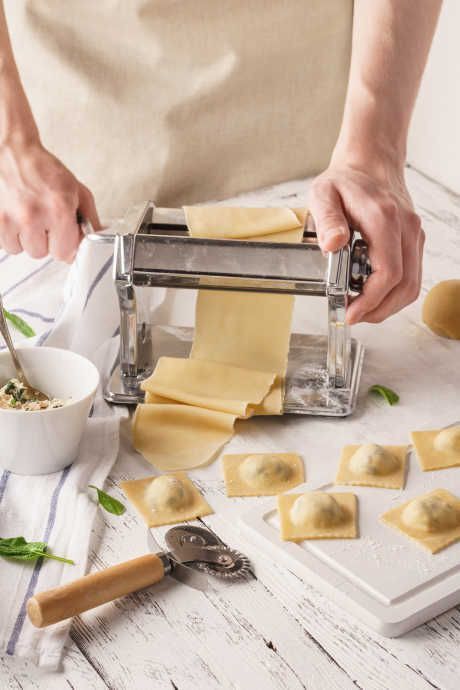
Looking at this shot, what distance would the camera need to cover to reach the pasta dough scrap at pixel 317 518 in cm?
125

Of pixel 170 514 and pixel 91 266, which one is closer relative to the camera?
pixel 170 514

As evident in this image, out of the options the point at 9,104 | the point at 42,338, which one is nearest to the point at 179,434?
the point at 42,338

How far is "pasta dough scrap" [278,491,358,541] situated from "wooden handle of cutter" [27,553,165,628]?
0.18 metres

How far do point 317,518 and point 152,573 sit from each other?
0.73ft

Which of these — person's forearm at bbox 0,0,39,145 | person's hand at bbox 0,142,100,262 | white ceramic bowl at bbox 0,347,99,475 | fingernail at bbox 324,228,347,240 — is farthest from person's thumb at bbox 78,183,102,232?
fingernail at bbox 324,228,347,240

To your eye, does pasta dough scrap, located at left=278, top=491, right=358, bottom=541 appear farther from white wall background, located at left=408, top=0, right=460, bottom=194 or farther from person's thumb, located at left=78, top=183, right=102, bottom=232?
white wall background, located at left=408, top=0, right=460, bottom=194

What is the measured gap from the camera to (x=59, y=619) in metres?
1.11

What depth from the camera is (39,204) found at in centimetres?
174

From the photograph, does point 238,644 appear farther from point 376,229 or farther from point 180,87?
point 180,87

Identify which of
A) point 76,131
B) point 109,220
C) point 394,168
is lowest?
point 109,220

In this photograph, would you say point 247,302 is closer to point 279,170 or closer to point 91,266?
point 91,266

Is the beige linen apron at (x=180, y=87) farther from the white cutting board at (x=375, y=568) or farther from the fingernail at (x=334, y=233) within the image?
the white cutting board at (x=375, y=568)

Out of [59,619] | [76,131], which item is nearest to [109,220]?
[76,131]

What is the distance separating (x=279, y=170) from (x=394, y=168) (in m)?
0.56
